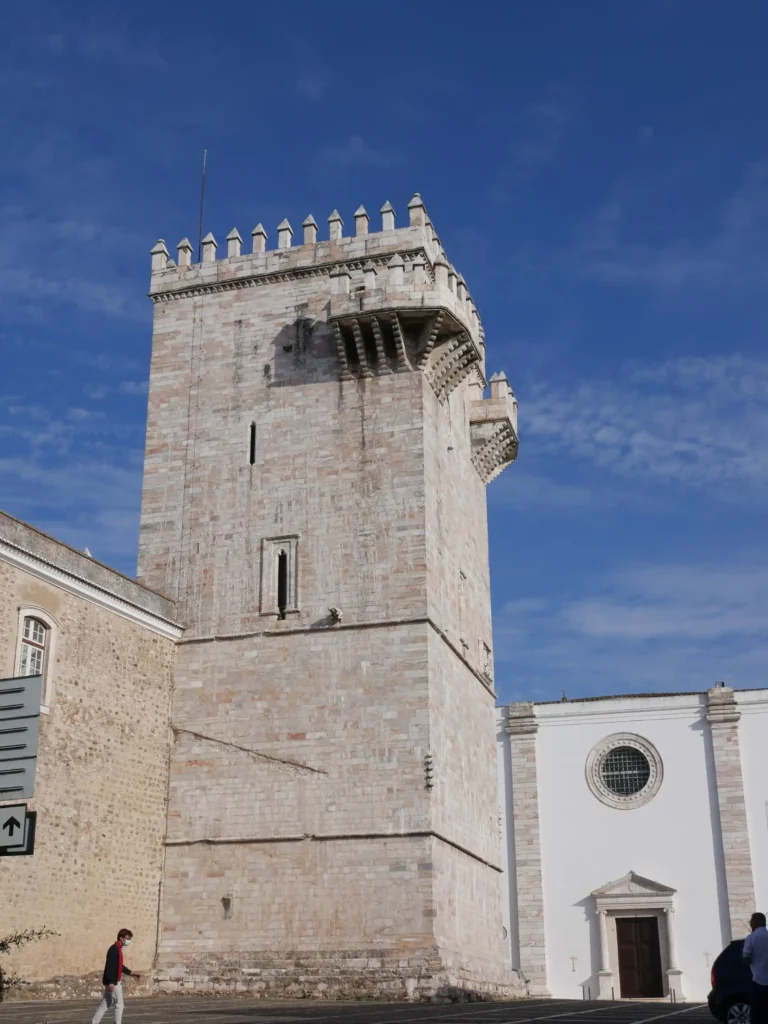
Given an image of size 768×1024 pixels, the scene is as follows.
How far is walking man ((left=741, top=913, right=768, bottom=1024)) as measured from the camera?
9.65 m

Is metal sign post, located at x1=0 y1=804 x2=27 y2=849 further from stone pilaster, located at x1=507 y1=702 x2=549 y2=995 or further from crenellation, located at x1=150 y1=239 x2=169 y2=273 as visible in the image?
stone pilaster, located at x1=507 y1=702 x2=549 y2=995

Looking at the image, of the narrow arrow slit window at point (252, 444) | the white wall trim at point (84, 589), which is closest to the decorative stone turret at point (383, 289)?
the narrow arrow slit window at point (252, 444)

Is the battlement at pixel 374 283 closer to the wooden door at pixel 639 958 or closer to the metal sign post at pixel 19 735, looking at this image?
the wooden door at pixel 639 958

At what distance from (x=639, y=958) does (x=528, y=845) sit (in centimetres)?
395

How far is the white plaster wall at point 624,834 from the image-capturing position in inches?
1181

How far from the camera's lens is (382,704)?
20578 mm

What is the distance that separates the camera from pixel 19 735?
6.56 m

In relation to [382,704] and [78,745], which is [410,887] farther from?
[78,745]


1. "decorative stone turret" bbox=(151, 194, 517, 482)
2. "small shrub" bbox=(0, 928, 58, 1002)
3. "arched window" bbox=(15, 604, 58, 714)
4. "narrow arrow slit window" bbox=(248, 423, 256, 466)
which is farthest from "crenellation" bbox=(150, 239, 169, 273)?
"small shrub" bbox=(0, 928, 58, 1002)

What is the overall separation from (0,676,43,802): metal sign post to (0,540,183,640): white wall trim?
457 inches

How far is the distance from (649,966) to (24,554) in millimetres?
19963

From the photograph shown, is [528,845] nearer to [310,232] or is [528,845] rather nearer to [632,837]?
[632,837]

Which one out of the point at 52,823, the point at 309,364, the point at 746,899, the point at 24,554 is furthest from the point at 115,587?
the point at 746,899

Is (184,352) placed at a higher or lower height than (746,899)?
higher
